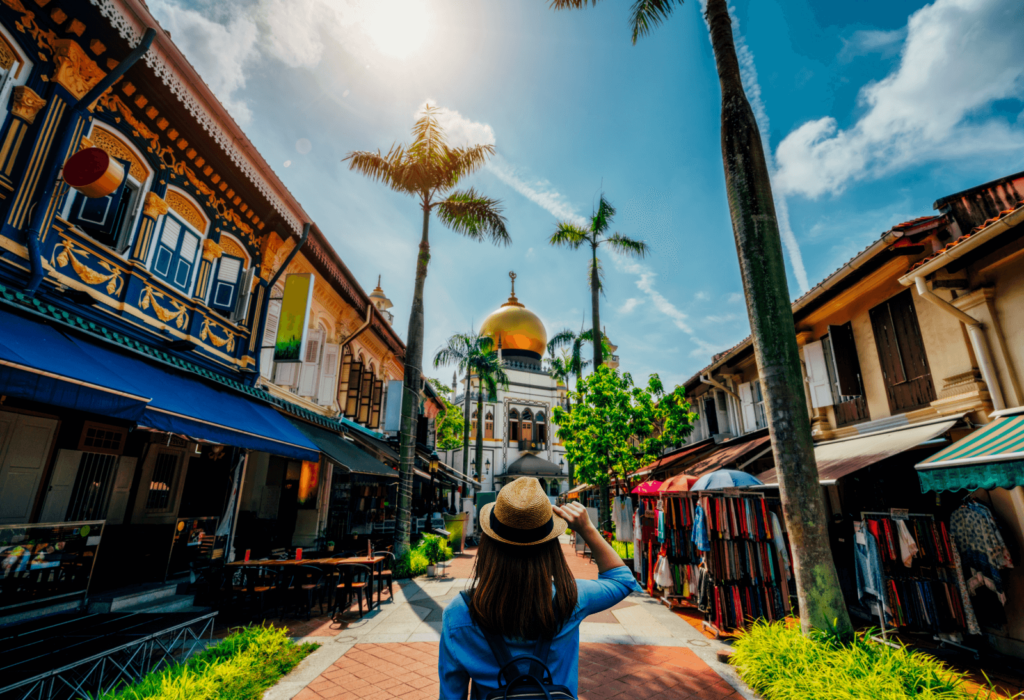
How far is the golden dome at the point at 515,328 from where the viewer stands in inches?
1539

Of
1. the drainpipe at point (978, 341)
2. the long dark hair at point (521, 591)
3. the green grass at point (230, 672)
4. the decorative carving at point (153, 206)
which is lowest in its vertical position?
the green grass at point (230, 672)

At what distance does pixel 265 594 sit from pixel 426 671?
3848mm

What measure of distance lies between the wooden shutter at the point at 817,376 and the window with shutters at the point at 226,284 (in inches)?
469

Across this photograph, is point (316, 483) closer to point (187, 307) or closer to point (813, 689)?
point (187, 307)

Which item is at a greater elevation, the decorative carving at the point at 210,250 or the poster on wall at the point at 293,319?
the decorative carving at the point at 210,250

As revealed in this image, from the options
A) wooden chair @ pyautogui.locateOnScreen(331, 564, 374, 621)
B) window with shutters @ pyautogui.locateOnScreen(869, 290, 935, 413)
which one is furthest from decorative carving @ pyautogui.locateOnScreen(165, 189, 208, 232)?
window with shutters @ pyautogui.locateOnScreen(869, 290, 935, 413)

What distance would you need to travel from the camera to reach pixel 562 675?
5.77 ft

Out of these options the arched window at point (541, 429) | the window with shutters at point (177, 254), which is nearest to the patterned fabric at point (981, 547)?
the window with shutters at point (177, 254)

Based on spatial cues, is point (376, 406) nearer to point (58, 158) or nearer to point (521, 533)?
point (58, 158)

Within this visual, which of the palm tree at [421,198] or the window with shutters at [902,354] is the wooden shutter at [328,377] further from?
the window with shutters at [902,354]

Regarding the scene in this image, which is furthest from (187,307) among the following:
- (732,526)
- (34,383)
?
(732,526)

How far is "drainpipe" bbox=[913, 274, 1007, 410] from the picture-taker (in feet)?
20.6

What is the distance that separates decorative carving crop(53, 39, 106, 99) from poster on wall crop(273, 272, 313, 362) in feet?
14.4

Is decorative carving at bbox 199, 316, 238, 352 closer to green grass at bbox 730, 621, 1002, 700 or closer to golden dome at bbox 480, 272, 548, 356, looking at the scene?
green grass at bbox 730, 621, 1002, 700
